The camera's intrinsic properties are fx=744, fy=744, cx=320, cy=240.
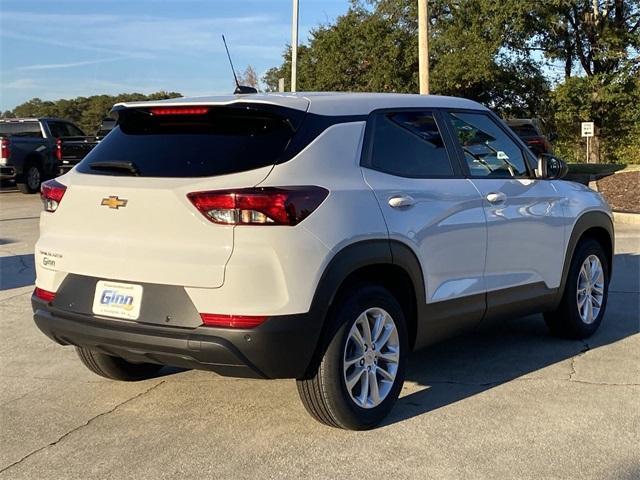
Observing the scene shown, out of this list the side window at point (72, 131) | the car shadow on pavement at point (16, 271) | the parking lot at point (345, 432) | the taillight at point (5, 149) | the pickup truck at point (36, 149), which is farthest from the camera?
the side window at point (72, 131)

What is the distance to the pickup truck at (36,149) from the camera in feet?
60.7

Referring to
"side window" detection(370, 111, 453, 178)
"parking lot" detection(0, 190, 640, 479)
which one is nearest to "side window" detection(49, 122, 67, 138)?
"parking lot" detection(0, 190, 640, 479)

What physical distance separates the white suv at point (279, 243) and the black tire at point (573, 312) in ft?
3.62

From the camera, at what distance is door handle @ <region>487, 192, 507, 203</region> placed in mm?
4785

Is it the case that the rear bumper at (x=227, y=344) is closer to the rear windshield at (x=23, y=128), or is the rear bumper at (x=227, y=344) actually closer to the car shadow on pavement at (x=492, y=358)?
the car shadow on pavement at (x=492, y=358)

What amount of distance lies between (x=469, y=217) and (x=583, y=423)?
53.4 inches

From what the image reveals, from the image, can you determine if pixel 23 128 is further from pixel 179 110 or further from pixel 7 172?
pixel 179 110

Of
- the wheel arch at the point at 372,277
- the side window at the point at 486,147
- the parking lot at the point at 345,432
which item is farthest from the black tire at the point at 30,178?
the wheel arch at the point at 372,277

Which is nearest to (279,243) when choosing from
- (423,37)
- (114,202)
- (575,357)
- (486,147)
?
(114,202)

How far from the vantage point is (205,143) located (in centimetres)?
381

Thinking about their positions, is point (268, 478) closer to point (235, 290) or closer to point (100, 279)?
point (235, 290)

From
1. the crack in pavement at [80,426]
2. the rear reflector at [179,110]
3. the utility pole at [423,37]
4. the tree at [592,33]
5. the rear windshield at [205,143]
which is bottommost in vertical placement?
the crack in pavement at [80,426]

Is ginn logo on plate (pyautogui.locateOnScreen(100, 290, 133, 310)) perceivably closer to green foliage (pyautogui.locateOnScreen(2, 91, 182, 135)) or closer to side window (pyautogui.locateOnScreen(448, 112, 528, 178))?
side window (pyautogui.locateOnScreen(448, 112, 528, 178))

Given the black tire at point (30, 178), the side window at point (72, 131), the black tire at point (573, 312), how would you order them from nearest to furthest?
the black tire at point (573, 312) → the black tire at point (30, 178) → the side window at point (72, 131)
